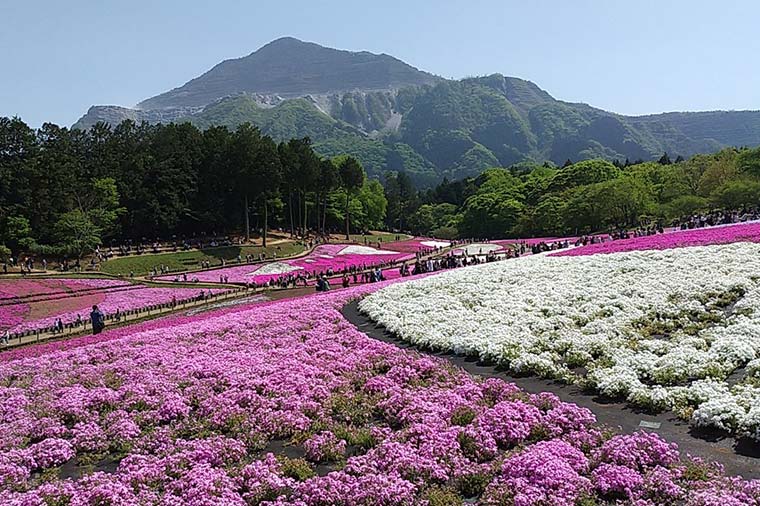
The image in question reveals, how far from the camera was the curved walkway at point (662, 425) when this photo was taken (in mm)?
8484

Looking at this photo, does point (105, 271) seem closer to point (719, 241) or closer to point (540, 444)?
point (719, 241)

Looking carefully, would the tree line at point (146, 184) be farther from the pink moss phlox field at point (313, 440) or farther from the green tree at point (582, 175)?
the pink moss phlox field at point (313, 440)

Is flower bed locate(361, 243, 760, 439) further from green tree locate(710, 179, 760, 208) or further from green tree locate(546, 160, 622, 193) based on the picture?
green tree locate(546, 160, 622, 193)

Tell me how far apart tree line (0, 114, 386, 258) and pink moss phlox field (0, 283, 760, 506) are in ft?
151

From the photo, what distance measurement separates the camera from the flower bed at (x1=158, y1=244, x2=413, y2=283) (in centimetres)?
4969

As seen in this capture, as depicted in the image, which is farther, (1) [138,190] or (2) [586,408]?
(1) [138,190]

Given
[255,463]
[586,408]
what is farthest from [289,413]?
[586,408]

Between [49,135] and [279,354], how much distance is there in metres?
73.6

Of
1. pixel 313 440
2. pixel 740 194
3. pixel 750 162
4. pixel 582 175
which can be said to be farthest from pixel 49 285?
pixel 582 175

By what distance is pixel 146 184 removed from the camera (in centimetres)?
7494

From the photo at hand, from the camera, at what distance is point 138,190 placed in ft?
235

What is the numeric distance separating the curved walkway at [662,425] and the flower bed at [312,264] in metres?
36.0

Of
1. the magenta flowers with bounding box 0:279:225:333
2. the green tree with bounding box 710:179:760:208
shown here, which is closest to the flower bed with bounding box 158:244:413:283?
the magenta flowers with bounding box 0:279:225:333

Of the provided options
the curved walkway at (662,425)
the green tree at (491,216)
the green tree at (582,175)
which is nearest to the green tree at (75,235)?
the curved walkway at (662,425)
